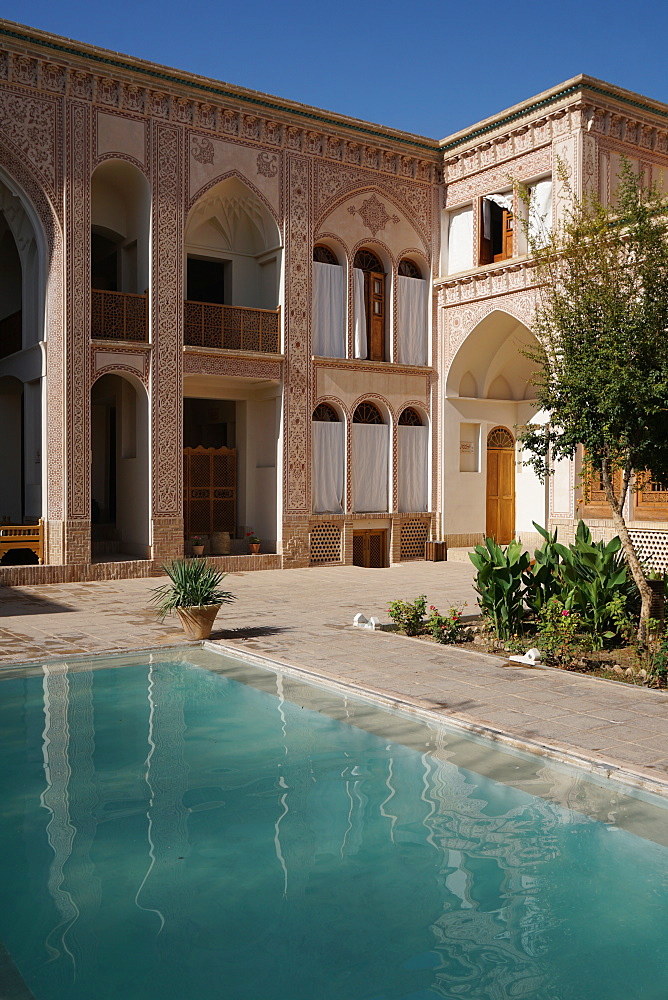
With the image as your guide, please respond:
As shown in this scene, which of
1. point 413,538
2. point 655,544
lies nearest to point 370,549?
point 413,538

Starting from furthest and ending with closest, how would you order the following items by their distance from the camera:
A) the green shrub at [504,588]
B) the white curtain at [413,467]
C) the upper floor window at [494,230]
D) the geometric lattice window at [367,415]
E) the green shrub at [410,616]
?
1. the white curtain at [413,467]
2. the geometric lattice window at [367,415]
3. the upper floor window at [494,230]
4. the green shrub at [410,616]
5. the green shrub at [504,588]

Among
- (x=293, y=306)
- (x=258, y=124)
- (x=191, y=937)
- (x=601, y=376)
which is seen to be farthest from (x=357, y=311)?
(x=191, y=937)

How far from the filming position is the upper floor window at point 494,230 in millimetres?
17906

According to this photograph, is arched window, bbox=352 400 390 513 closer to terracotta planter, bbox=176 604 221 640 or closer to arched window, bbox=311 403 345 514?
arched window, bbox=311 403 345 514

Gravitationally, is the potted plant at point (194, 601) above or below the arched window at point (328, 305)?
below

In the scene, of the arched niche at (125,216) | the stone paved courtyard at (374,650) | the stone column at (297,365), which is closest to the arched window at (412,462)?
the stone column at (297,365)

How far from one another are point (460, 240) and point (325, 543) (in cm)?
689

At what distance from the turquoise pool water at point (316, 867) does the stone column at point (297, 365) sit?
10.7 metres

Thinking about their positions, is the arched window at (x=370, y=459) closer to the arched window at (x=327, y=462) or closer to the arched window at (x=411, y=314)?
the arched window at (x=327, y=462)

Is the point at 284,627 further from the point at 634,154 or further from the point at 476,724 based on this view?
the point at 634,154

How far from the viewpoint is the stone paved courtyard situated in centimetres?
591

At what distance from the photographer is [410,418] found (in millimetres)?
19141

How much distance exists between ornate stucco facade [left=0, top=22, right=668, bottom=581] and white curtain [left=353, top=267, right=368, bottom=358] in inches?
1.7

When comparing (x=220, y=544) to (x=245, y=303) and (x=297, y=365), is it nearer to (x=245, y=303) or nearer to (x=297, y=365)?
(x=297, y=365)
